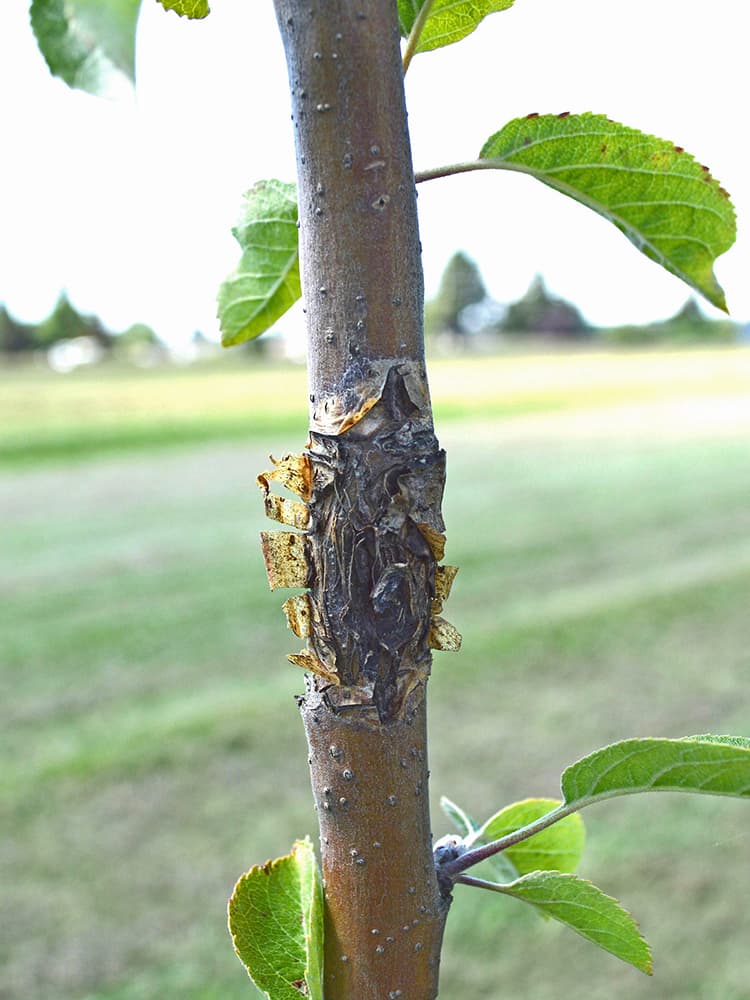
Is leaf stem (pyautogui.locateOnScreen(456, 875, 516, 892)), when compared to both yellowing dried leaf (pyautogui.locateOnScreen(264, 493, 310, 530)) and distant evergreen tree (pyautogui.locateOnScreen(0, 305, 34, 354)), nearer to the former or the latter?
yellowing dried leaf (pyautogui.locateOnScreen(264, 493, 310, 530))

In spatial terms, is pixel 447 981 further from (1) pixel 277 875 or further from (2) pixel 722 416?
(2) pixel 722 416

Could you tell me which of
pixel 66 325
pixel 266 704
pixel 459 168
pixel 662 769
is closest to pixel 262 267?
pixel 459 168

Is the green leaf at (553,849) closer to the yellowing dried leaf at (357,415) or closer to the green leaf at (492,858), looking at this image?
the green leaf at (492,858)

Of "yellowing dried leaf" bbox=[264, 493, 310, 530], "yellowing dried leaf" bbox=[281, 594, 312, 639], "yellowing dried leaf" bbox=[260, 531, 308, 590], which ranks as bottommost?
"yellowing dried leaf" bbox=[281, 594, 312, 639]

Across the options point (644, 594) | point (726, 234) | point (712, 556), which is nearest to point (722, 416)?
point (712, 556)

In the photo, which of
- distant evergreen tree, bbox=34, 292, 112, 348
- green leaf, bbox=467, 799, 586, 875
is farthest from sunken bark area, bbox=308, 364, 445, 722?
distant evergreen tree, bbox=34, 292, 112, 348

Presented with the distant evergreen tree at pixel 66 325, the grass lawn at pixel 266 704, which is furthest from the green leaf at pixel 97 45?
the distant evergreen tree at pixel 66 325
